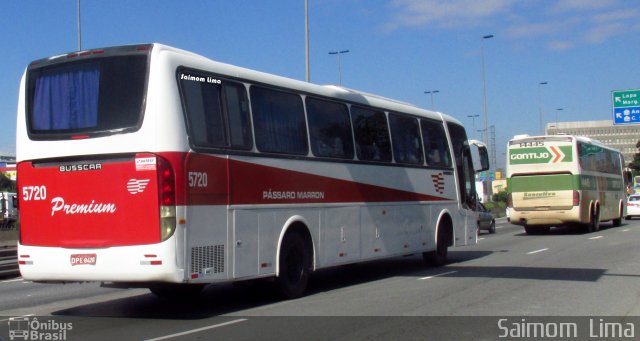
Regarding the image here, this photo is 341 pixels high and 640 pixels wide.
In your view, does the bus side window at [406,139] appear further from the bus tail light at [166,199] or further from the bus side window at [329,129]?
the bus tail light at [166,199]

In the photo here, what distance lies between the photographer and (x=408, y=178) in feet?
50.7

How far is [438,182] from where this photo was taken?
55.2 ft

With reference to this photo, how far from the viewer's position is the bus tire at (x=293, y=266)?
1138 cm

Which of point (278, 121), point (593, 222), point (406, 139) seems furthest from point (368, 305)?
point (593, 222)

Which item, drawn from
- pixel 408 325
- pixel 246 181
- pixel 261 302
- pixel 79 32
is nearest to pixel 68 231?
pixel 246 181

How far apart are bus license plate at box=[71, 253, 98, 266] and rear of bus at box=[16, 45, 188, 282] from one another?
0.5 inches

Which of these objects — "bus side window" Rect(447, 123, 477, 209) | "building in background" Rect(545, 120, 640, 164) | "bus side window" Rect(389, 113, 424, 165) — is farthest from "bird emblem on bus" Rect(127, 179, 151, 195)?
"building in background" Rect(545, 120, 640, 164)

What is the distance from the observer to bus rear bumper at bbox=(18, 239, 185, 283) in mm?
9234

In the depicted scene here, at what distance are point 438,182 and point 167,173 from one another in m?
8.78

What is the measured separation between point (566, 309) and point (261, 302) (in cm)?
442

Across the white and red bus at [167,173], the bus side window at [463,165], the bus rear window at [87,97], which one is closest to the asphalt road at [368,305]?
the white and red bus at [167,173]

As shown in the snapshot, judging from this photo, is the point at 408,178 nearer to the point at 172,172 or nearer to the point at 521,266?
the point at 521,266

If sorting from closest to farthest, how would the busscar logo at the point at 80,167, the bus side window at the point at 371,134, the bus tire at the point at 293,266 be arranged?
the busscar logo at the point at 80,167 → the bus tire at the point at 293,266 → the bus side window at the point at 371,134

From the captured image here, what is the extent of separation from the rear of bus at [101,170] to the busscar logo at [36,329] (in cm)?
58
